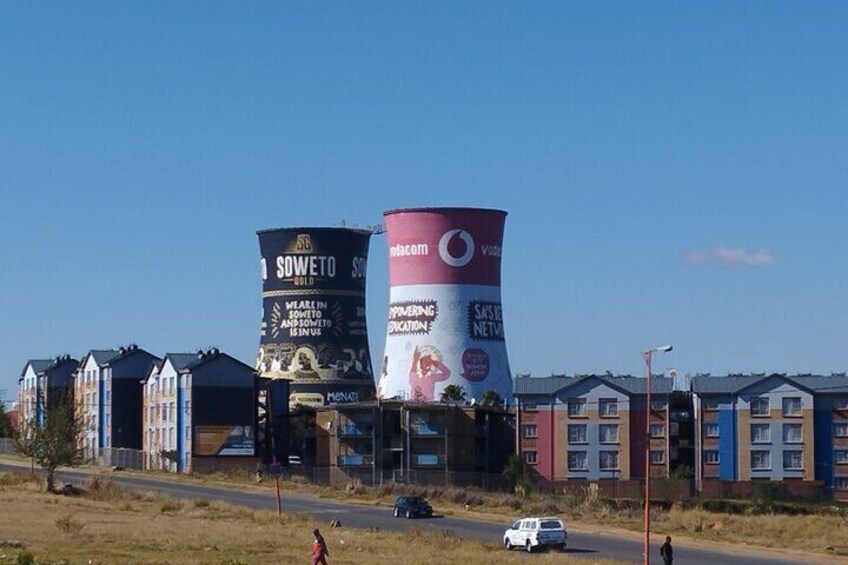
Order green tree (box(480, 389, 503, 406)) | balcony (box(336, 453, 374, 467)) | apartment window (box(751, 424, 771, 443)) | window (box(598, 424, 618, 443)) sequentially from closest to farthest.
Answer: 1. apartment window (box(751, 424, 771, 443))
2. window (box(598, 424, 618, 443))
3. balcony (box(336, 453, 374, 467))
4. green tree (box(480, 389, 503, 406))

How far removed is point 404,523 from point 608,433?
41555 millimetres

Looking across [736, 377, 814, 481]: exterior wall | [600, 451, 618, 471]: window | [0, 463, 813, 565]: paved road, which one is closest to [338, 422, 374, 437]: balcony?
[0, 463, 813, 565]: paved road

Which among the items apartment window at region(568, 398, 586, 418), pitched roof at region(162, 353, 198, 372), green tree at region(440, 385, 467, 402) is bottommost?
apartment window at region(568, 398, 586, 418)

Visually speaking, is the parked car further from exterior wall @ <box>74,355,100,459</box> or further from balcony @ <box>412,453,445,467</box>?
exterior wall @ <box>74,355,100,459</box>

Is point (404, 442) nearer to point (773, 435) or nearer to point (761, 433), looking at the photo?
point (761, 433)

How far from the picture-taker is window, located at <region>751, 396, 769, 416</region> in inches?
4279

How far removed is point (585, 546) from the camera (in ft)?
198

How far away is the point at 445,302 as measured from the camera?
112250mm

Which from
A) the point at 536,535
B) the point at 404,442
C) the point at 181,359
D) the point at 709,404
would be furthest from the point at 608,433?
the point at 536,535

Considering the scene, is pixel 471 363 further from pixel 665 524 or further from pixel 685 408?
pixel 665 524

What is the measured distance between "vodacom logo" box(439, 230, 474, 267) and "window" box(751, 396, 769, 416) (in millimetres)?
20680

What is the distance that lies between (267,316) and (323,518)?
2190 inches

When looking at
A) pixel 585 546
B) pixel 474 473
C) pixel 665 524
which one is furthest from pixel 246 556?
pixel 474 473

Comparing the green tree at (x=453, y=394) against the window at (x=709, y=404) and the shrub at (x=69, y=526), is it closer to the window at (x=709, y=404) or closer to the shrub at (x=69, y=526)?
the window at (x=709, y=404)
